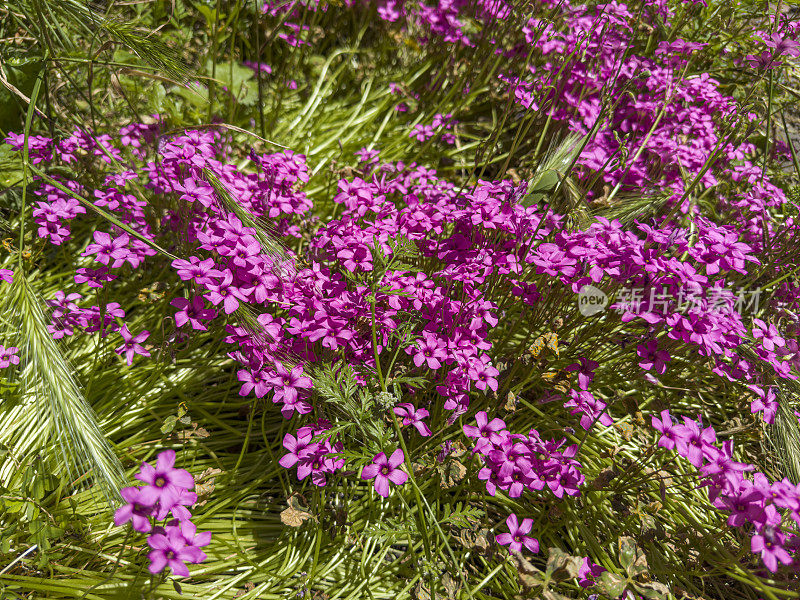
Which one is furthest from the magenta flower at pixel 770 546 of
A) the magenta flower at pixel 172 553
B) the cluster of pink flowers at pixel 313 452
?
the magenta flower at pixel 172 553

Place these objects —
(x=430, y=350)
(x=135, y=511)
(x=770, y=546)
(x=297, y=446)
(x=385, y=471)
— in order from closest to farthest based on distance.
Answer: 1. (x=135, y=511)
2. (x=770, y=546)
3. (x=385, y=471)
4. (x=297, y=446)
5. (x=430, y=350)

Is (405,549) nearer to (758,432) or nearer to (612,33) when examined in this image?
(758,432)

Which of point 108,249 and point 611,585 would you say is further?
point 108,249

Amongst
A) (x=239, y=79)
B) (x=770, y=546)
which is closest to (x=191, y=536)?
(x=770, y=546)

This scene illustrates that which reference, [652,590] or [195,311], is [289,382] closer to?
[195,311]

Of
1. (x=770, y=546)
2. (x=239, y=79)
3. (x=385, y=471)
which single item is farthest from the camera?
(x=239, y=79)

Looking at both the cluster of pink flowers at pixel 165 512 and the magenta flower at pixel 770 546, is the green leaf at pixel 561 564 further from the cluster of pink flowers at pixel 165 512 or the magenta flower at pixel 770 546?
the cluster of pink flowers at pixel 165 512

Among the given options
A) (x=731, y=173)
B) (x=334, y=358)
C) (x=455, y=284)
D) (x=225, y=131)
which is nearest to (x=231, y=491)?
(x=334, y=358)
